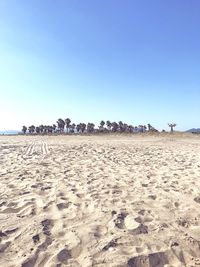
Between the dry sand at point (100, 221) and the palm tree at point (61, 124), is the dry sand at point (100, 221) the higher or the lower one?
the lower one

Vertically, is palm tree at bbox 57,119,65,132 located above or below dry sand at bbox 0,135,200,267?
above

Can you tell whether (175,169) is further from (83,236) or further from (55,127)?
(55,127)

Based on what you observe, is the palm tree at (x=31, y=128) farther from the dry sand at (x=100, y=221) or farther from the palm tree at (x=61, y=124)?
the dry sand at (x=100, y=221)

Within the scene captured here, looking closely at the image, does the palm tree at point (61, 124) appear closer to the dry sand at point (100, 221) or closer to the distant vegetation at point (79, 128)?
the distant vegetation at point (79, 128)

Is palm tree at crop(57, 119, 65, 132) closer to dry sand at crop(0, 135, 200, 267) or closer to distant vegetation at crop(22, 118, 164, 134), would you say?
distant vegetation at crop(22, 118, 164, 134)

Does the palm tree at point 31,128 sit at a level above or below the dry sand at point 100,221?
above

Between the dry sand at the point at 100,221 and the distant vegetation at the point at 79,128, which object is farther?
the distant vegetation at the point at 79,128

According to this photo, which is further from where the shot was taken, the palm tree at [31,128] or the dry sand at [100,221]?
the palm tree at [31,128]

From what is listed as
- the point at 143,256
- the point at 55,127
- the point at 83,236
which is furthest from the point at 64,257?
the point at 55,127

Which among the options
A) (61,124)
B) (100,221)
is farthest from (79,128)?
(100,221)

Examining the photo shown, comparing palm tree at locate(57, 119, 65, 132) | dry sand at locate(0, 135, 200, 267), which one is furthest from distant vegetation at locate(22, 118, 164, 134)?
dry sand at locate(0, 135, 200, 267)

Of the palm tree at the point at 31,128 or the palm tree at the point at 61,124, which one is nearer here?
the palm tree at the point at 61,124

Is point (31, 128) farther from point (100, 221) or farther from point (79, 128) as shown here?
point (100, 221)

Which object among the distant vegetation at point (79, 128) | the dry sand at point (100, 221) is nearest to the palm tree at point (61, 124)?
the distant vegetation at point (79, 128)
